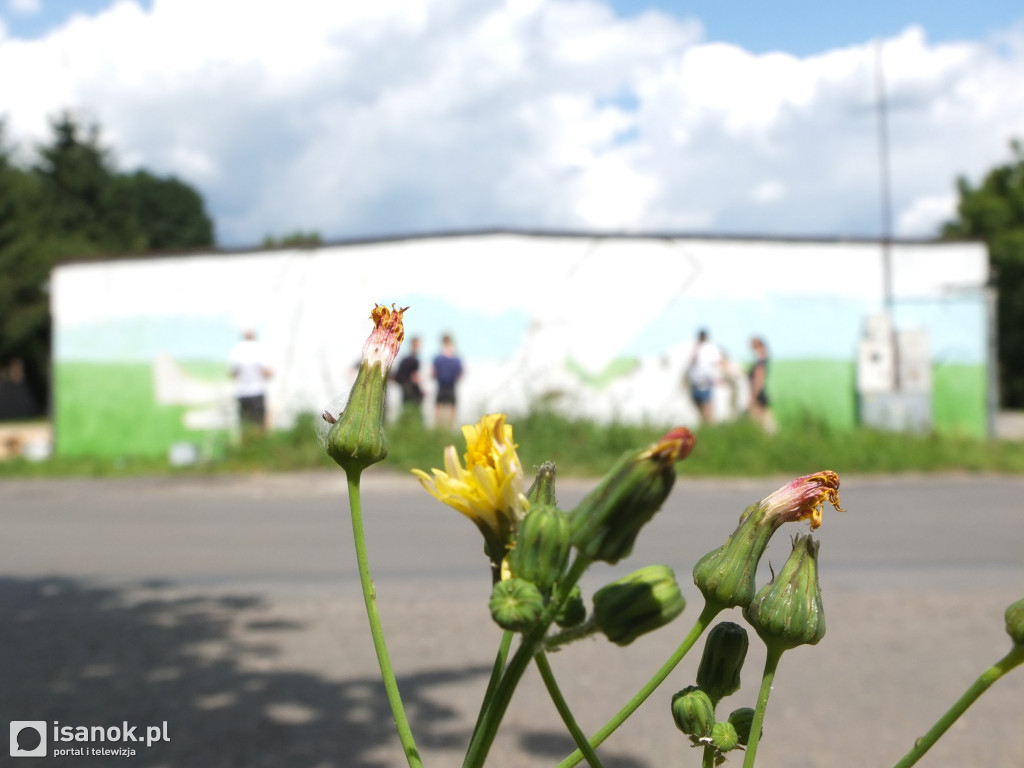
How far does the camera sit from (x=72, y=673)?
4.63 meters

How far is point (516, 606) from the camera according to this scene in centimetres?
61

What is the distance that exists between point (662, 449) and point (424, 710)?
3.87 meters

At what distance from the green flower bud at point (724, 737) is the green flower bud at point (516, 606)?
0.22 metres

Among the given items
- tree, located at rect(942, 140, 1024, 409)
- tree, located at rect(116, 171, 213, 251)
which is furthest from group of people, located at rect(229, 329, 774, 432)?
tree, located at rect(116, 171, 213, 251)

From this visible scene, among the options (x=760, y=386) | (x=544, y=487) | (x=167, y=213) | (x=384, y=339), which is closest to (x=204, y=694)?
(x=384, y=339)

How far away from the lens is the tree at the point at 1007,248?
28.3 m

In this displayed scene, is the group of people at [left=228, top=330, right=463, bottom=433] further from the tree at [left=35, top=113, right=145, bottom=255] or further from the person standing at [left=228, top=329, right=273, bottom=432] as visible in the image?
the tree at [left=35, top=113, right=145, bottom=255]

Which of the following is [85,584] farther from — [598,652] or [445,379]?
[445,379]

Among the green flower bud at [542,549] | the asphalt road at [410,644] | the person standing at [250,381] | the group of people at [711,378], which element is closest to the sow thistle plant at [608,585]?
the green flower bud at [542,549]

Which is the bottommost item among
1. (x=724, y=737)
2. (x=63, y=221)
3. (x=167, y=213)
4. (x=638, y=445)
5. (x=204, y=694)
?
(x=204, y=694)

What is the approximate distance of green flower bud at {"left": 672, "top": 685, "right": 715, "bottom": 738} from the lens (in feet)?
2.49

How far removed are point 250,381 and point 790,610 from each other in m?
12.5

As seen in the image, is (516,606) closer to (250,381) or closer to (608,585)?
(608,585)

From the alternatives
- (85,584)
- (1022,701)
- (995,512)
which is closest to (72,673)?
(85,584)
